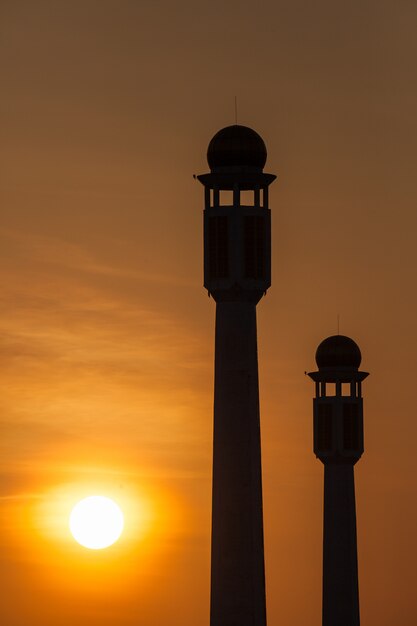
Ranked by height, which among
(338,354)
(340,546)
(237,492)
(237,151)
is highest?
(237,151)

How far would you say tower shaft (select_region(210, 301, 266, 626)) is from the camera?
143875 mm

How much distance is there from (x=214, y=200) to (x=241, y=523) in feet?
73.1

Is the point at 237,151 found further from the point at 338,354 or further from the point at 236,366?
the point at 338,354

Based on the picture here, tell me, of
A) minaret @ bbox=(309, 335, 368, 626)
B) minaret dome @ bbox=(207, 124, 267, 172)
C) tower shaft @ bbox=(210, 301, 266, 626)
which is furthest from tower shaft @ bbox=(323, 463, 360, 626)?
minaret dome @ bbox=(207, 124, 267, 172)

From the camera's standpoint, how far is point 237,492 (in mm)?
144375

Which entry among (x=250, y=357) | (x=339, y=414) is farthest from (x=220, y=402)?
(x=339, y=414)

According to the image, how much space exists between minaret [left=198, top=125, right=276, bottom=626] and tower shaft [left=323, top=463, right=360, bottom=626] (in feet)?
165

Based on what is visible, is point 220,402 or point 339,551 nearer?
point 220,402

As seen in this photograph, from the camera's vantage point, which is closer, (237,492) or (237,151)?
(237,492)

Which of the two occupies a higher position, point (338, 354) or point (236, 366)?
point (338, 354)

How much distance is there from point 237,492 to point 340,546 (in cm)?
5486

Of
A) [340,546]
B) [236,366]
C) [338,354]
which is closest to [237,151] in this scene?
[236,366]

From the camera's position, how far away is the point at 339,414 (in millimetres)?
194375

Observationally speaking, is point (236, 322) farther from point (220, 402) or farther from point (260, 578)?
point (260, 578)
